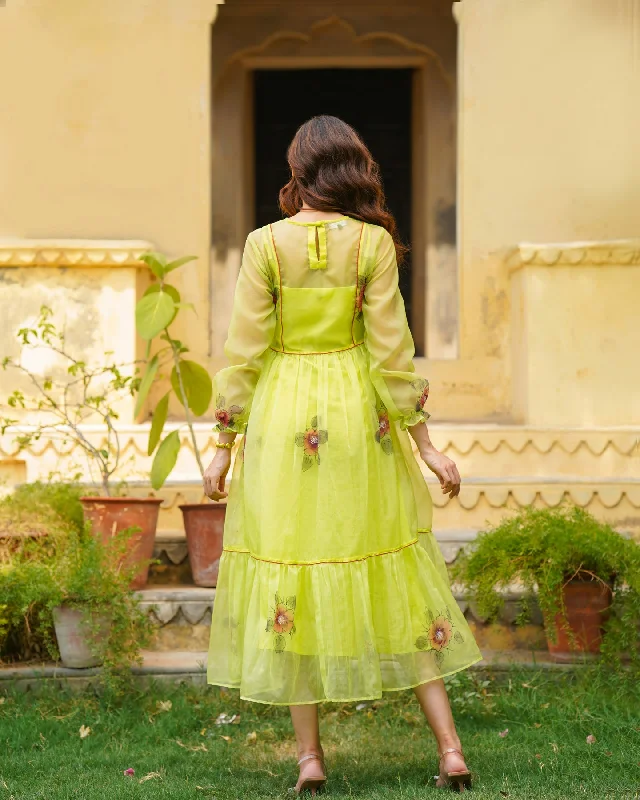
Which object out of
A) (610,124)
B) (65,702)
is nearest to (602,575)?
(65,702)

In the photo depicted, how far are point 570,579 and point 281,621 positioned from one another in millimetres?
1552

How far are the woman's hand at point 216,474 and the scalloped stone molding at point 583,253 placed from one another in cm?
320

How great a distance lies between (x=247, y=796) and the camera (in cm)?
318

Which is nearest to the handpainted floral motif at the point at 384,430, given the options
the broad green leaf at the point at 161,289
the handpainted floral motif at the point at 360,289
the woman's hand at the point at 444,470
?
the woman's hand at the point at 444,470

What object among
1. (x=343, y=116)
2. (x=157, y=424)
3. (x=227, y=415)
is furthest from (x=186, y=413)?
(x=343, y=116)

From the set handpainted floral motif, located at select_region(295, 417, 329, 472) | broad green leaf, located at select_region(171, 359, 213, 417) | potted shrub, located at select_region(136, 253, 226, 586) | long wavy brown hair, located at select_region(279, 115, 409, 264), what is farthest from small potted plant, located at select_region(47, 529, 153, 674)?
long wavy brown hair, located at select_region(279, 115, 409, 264)

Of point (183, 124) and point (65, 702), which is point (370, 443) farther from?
point (183, 124)

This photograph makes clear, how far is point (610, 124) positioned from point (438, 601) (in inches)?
154

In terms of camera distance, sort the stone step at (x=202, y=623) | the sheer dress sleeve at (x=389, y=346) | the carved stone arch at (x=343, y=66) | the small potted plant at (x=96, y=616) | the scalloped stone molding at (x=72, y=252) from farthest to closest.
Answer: the carved stone arch at (x=343, y=66), the scalloped stone molding at (x=72, y=252), the stone step at (x=202, y=623), the small potted plant at (x=96, y=616), the sheer dress sleeve at (x=389, y=346)

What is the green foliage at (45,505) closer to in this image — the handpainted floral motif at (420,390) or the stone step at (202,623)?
the stone step at (202,623)

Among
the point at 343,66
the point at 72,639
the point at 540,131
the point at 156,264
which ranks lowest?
the point at 72,639

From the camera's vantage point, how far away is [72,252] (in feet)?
19.6

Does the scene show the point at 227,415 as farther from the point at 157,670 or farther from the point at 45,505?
the point at 45,505

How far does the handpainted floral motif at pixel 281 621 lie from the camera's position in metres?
3.07
